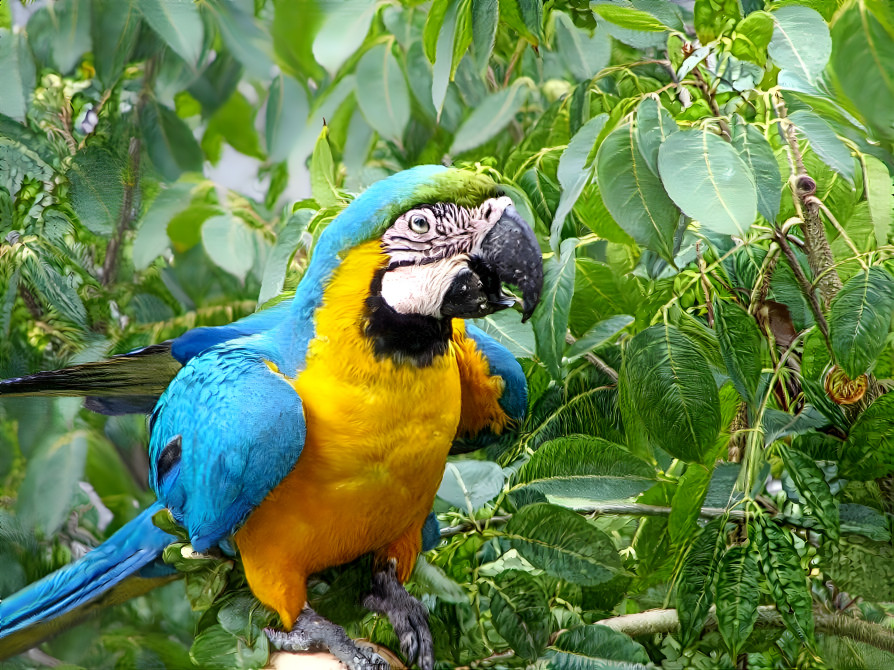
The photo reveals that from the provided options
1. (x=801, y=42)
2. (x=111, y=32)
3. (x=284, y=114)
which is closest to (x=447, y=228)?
(x=801, y=42)

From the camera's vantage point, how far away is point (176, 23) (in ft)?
3.88

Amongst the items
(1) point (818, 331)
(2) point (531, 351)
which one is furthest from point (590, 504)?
(1) point (818, 331)

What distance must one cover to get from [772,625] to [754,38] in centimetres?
60

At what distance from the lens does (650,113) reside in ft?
2.54

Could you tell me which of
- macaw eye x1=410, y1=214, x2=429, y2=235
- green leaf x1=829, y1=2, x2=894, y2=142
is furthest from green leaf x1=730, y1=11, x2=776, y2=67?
macaw eye x1=410, y1=214, x2=429, y2=235

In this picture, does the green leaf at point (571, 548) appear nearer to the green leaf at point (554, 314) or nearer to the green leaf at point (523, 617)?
the green leaf at point (523, 617)

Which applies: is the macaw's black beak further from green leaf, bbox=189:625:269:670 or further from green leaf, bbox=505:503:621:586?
green leaf, bbox=189:625:269:670

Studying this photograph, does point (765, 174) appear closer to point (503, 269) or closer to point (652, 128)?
point (652, 128)

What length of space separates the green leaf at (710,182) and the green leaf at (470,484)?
1.19 feet

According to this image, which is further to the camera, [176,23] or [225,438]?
[176,23]

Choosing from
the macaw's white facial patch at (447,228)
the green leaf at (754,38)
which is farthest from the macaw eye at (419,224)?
the green leaf at (754,38)

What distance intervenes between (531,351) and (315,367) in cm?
25

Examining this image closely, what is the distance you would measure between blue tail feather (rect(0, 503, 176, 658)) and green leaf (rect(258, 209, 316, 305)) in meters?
0.29

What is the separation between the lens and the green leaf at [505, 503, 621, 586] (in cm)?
85
